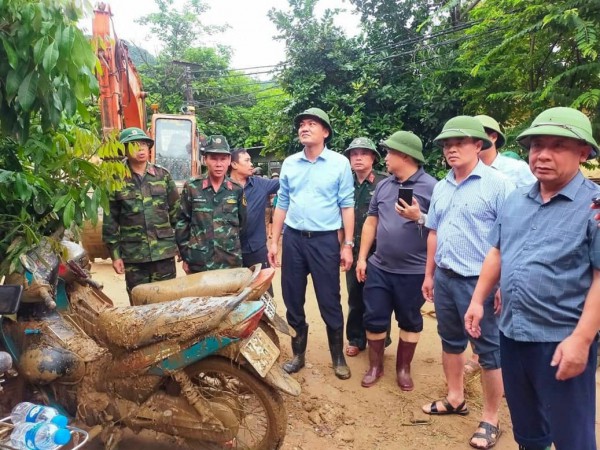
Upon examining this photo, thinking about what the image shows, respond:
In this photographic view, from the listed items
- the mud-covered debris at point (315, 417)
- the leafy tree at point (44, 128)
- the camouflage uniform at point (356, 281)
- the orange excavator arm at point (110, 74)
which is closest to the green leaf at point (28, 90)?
the leafy tree at point (44, 128)

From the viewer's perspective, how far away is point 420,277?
345 cm

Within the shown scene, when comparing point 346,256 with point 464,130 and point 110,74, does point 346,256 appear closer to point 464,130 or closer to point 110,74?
point 464,130

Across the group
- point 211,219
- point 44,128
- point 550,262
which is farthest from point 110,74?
point 550,262

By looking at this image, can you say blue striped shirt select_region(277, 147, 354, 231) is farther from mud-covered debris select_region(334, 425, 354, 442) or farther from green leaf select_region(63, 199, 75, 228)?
green leaf select_region(63, 199, 75, 228)

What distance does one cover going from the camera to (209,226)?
3682 millimetres

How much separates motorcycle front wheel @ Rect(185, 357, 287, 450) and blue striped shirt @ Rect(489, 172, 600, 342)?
1227 mm

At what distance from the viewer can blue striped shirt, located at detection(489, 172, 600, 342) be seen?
5.93 feet

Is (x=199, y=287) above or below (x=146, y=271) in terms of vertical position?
above

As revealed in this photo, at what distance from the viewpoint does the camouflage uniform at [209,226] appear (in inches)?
145

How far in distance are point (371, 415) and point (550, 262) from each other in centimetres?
183

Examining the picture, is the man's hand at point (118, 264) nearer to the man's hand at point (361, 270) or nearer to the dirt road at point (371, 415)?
the dirt road at point (371, 415)

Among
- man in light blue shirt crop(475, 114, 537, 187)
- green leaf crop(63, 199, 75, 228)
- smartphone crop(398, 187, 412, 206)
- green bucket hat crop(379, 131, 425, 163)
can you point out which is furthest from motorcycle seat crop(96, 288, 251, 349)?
man in light blue shirt crop(475, 114, 537, 187)

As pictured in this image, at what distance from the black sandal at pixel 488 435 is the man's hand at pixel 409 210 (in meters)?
1.36

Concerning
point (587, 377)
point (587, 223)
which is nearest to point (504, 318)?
point (587, 377)
